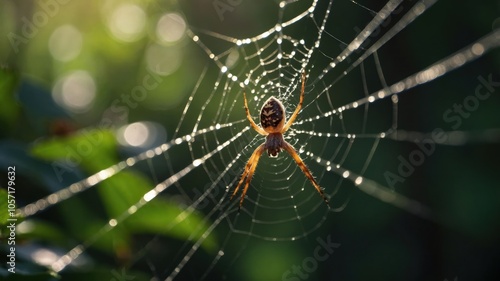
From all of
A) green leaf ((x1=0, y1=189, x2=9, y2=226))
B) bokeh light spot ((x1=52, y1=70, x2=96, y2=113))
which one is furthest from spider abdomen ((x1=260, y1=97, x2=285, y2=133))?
green leaf ((x1=0, y1=189, x2=9, y2=226))

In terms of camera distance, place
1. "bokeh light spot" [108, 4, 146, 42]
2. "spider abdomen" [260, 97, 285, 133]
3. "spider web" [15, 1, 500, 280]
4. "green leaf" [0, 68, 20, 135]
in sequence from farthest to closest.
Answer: "spider web" [15, 1, 500, 280] < "bokeh light spot" [108, 4, 146, 42] < "spider abdomen" [260, 97, 285, 133] < "green leaf" [0, 68, 20, 135]

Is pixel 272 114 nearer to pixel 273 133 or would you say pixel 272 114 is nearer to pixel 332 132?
pixel 273 133

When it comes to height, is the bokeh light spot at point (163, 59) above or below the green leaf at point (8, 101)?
above

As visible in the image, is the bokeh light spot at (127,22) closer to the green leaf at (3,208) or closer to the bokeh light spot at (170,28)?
the bokeh light spot at (170,28)

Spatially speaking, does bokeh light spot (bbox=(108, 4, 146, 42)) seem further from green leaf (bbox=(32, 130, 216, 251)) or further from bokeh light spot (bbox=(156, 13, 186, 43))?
green leaf (bbox=(32, 130, 216, 251))

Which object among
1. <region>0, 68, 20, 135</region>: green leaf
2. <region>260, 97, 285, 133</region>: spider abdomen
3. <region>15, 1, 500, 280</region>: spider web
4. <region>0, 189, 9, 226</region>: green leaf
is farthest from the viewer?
<region>15, 1, 500, 280</region>: spider web

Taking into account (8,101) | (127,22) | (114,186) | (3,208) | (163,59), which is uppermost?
(127,22)

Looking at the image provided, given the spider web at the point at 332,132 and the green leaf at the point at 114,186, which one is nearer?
the green leaf at the point at 114,186

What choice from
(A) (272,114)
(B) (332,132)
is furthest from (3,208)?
(B) (332,132)

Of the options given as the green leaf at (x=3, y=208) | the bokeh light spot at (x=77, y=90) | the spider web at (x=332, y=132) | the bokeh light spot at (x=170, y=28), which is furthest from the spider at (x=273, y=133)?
the green leaf at (x=3, y=208)
